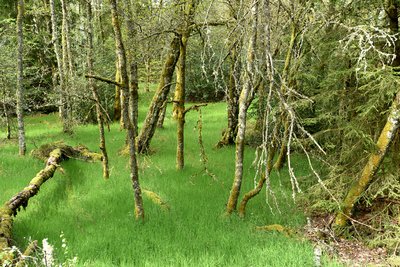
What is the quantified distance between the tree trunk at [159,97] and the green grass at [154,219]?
97 centimetres

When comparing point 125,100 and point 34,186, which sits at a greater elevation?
point 125,100

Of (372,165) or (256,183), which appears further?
(256,183)

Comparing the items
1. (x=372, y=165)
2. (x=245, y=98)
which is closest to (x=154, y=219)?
(x=245, y=98)

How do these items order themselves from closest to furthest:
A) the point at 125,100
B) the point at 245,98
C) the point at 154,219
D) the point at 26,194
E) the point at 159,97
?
1. the point at 125,100
2. the point at 245,98
3. the point at 154,219
4. the point at 26,194
5. the point at 159,97

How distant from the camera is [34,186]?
7.88 metres

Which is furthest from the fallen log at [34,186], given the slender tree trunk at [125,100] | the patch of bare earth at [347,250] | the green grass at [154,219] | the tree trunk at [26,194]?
the patch of bare earth at [347,250]

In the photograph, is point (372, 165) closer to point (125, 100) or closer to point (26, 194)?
point (125, 100)

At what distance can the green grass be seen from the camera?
562cm

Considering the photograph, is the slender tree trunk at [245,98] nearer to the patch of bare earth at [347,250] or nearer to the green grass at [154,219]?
the green grass at [154,219]

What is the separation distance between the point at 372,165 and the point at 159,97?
7.40 metres

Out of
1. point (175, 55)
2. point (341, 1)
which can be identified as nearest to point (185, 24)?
point (175, 55)

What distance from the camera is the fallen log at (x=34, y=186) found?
18.6 ft

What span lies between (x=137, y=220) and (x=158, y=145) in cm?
706

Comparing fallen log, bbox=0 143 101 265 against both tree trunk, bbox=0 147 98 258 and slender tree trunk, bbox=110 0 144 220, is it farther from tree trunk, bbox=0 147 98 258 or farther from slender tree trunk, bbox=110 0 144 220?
slender tree trunk, bbox=110 0 144 220
